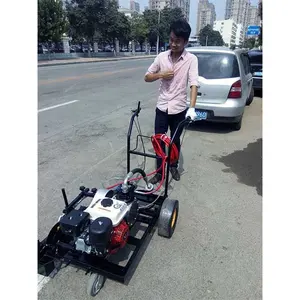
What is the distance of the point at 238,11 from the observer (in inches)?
4328

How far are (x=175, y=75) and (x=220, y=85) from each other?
8.02 ft

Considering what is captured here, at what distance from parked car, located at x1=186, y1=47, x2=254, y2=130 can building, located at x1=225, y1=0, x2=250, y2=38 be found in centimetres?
11875

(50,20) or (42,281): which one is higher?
(50,20)

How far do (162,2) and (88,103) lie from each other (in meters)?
97.4

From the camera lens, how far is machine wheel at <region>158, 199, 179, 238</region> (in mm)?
2385

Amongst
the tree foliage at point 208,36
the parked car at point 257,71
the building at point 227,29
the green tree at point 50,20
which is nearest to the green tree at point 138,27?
the green tree at point 50,20

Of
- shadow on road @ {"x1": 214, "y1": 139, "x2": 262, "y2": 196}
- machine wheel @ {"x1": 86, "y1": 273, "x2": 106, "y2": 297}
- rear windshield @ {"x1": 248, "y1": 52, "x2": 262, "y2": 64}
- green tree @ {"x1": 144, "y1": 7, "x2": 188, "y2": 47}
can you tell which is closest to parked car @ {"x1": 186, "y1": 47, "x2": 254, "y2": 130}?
shadow on road @ {"x1": 214, "y1": 139, "x2": 262, "y2": 196}

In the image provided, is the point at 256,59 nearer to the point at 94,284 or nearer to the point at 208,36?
the point at 94,284

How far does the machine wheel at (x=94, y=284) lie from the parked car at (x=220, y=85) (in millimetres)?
4113

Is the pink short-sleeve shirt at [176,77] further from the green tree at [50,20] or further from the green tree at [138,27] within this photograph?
the green tree at [138,27]

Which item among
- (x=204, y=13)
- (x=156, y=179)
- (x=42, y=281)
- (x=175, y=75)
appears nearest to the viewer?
(x=42, y=281)

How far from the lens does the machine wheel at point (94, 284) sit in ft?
6.13

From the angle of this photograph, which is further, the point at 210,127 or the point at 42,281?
the point at 210,127

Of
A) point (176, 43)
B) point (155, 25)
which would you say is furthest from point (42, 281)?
point (155, 25)
